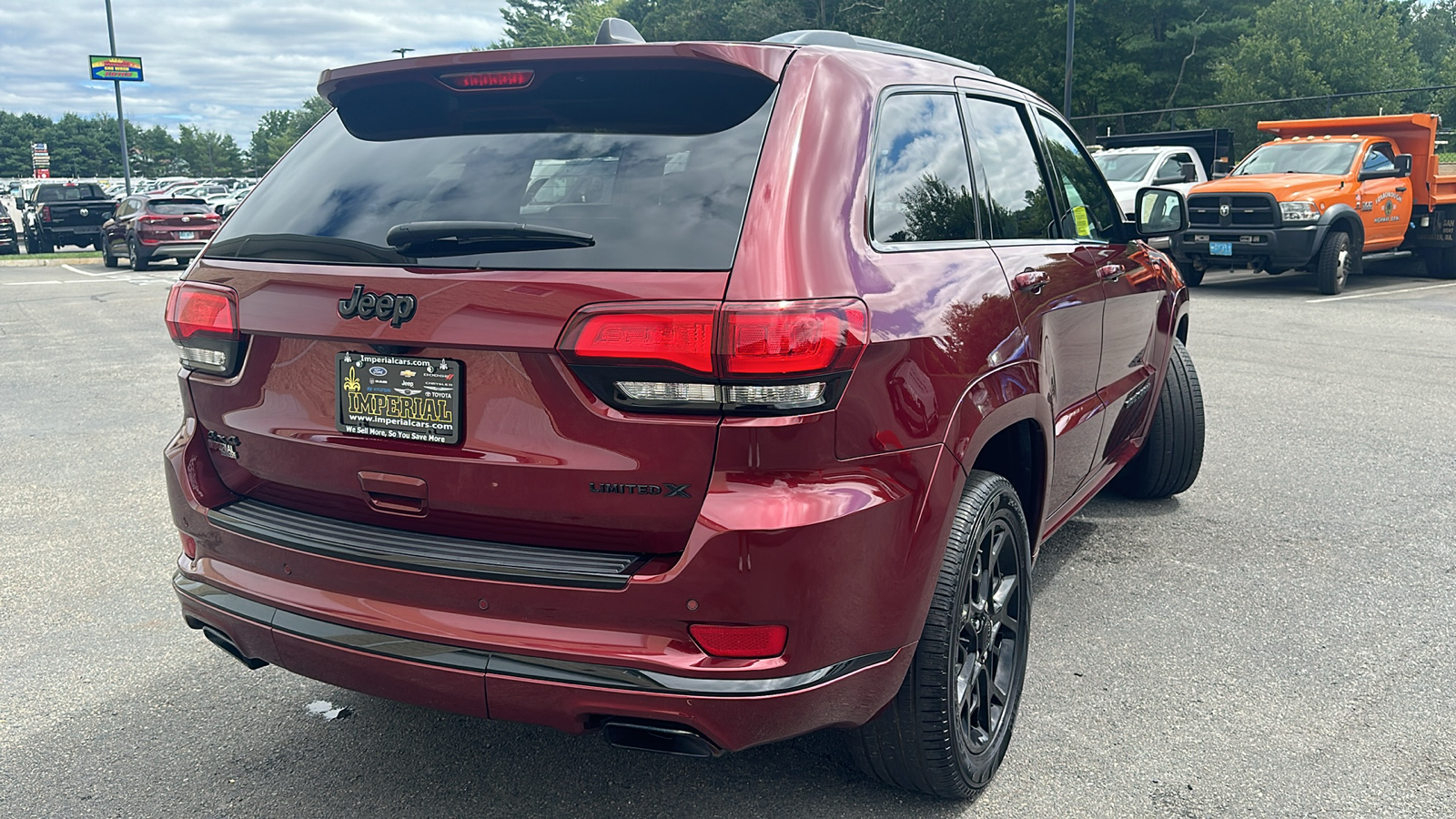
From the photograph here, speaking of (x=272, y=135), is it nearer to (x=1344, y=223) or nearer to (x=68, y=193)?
(x=68, y=193)

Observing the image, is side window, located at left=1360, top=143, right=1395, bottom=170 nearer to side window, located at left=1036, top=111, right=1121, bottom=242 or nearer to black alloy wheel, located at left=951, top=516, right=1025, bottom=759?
side window, located at left=1036, top=111, right=1121, bottom=242

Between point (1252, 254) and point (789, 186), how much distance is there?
13928 mm

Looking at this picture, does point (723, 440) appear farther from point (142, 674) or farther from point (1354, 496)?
point (1354, 496)

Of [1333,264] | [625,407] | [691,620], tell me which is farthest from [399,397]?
[1333,264]

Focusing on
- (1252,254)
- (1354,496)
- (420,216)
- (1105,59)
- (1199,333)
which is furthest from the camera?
(1105,59)

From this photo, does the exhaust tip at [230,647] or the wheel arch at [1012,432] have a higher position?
the wheel arch at [1012,432]

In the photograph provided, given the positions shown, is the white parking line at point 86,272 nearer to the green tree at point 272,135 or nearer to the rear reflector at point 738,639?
the rear reflector at point 738,639

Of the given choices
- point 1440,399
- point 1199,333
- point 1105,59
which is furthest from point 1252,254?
point 1105,59

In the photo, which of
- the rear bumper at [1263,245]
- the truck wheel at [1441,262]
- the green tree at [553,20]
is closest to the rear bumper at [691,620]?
the rear bumper at [1263,245]

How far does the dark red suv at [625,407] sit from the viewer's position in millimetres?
2232

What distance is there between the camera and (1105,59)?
44.0 metres

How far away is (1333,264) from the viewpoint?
14430 millimetres

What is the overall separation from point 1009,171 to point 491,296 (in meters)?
1.80

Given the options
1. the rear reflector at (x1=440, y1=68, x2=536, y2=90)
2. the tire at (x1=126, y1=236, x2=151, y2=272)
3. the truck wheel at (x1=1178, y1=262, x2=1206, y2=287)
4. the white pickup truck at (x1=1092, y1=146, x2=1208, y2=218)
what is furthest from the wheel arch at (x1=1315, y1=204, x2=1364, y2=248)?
the tire at (x1=126, y1=236, x2=151, y2=272)
